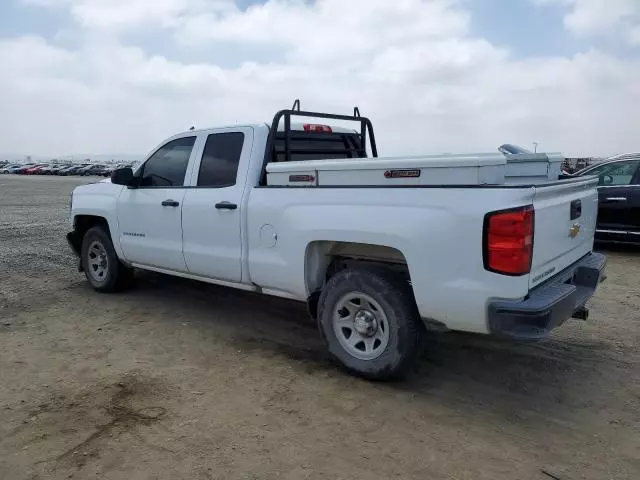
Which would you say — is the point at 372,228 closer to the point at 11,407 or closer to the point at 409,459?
the point at 409,459

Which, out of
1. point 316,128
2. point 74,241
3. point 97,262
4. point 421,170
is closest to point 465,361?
point 421,170

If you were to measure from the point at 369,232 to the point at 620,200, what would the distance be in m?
7.03

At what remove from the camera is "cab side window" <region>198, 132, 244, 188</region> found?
5.08 metres

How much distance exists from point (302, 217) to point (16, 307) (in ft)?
12.5

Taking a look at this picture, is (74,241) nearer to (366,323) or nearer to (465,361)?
(366,323)

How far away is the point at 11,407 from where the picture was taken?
3.75 meters

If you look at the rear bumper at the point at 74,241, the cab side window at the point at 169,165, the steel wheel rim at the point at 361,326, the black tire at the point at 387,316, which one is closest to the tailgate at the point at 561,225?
the black tire at the point at 387,316

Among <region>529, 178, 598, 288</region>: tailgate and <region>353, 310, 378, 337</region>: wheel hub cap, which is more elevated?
<region>529, 178, 598, 288</region>: tailgate

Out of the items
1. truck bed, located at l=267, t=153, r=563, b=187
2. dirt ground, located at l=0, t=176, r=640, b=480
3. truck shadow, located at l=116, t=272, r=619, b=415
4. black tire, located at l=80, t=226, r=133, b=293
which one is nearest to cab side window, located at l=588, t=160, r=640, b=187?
dirt ground, located at l=0, t=176, r=640, b=480

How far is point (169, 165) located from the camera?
5.80 metres

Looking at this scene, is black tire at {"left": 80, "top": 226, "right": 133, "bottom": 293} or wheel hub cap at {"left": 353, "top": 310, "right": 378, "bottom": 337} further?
black tire at {"left": 80, "top": 226, "right": 133, "bottom": 293}

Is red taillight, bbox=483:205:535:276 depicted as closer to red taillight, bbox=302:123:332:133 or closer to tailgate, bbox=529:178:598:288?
tailgate, bbox=529:178:598:288

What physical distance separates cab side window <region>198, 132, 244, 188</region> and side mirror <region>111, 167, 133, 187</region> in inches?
39.8

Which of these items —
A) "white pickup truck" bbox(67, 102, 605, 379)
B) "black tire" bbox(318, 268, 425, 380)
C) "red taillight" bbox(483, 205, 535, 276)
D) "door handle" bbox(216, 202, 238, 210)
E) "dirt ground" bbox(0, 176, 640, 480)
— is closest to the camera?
"dirt ground" bbox(0, 176, 640, 480)
